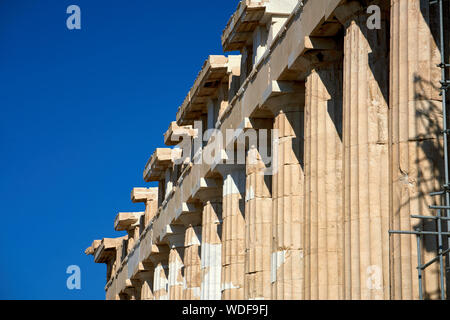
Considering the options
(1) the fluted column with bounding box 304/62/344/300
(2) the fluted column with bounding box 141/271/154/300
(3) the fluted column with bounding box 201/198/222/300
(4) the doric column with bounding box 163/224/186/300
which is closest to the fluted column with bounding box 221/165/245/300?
(3) the fluted column with bounding box 201/198/222/300

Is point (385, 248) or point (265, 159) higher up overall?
point (265, 159)

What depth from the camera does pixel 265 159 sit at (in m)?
36.5

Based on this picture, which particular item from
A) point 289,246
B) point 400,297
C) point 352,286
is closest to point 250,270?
point 289,246

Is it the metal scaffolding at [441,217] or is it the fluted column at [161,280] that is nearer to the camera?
the metal scaffolding at [441,217]

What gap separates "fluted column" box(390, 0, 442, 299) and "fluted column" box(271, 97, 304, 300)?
8747mm

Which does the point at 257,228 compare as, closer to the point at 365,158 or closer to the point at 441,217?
the point at 365,158

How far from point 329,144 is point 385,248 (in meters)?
4.74

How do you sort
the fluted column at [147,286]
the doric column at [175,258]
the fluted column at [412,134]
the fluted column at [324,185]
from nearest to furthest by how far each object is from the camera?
the fluted column at [412,134]
the fluted column at [324,185]
the doric column at [175,258]
the fluted column at [147,286]

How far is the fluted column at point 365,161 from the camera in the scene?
84.6 ft

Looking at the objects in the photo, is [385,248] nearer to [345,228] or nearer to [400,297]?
[345,228]

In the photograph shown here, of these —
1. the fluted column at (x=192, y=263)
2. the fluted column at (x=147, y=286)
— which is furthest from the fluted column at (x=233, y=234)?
the fluted column at (x=147, y=286)

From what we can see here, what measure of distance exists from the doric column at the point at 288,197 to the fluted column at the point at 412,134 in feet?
28.7

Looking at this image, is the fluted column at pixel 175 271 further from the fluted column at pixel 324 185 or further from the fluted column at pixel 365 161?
the fluted column at pixel 365 161

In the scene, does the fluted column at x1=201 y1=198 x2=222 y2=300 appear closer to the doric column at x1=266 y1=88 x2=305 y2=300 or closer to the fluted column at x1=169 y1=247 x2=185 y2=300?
the fluted column at x1=169 y1=247 x2=185 y2=300
